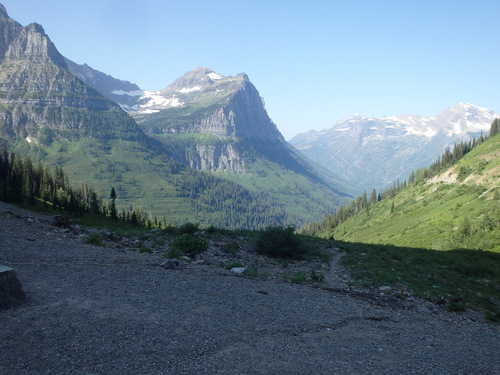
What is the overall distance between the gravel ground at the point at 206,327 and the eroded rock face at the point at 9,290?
0.39m

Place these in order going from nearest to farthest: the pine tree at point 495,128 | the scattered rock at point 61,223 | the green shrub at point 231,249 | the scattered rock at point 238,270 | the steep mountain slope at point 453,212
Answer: the scattered rock at point 238,270, the green shrub at point 231,249, the scattered rock at point 61,223, the steep mountain slope at point 453,212, the pine tree at point 495,128

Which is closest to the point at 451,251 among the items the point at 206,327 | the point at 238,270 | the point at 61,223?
the point at 238,270

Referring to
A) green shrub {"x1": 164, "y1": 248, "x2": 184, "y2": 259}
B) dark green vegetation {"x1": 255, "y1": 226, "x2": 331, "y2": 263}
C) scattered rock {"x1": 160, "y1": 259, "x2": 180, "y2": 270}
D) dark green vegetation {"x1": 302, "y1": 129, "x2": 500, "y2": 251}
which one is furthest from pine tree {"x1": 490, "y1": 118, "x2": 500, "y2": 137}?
scattered rock {"x1": 160, "y1": 259, "x2": 180, "y2": 270}

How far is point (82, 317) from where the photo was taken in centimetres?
1066

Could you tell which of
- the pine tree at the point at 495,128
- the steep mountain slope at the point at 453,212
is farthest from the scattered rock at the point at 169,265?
the pine tree at the point at 495,128

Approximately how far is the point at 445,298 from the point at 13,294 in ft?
79.2

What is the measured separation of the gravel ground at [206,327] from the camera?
888 centimetres

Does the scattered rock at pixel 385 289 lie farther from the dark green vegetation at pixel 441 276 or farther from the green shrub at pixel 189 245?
the green shrub at pixel 189 245

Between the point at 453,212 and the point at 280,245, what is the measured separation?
55.8 m

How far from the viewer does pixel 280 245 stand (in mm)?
30766

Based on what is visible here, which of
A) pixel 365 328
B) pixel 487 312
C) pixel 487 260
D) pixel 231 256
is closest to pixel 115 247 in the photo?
pixel 231 256

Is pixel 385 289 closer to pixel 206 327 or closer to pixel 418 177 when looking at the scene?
pixel 206 327

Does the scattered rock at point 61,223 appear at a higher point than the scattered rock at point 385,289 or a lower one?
higher

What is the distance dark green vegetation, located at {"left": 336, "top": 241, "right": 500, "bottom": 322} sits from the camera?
67.7 feet
